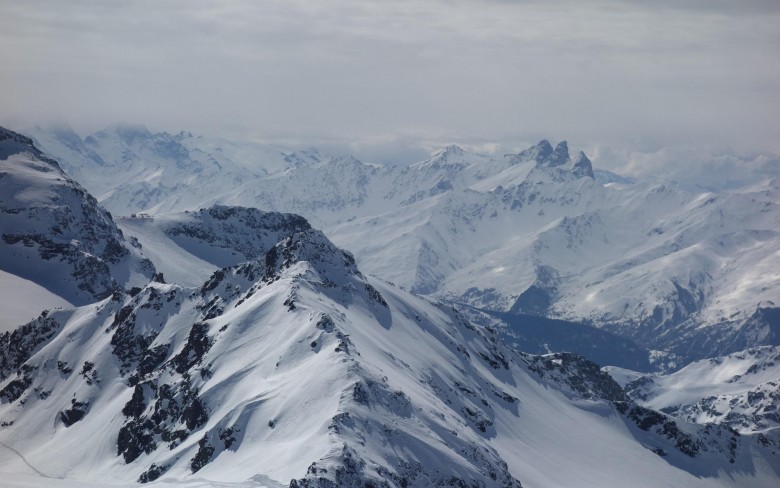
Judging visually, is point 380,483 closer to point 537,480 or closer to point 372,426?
point 372,426

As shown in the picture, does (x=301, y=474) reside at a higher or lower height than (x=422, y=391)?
higher

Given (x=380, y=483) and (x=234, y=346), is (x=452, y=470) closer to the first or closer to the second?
(x=380, y=483)

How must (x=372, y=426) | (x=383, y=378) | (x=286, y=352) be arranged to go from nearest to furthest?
1. (x=372, y=426)
2. (x=383, y=378)
3. (x=286, y=352)

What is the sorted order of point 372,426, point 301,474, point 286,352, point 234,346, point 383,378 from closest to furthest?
1. point 301,474
2. point 372,426
3. point 383,378
4. point 286,352
5. point 234,346

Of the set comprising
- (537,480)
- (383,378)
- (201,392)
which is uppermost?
(383,378)

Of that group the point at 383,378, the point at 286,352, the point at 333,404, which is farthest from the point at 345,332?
the point at 333,404

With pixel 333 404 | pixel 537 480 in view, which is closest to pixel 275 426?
pixel 333 404

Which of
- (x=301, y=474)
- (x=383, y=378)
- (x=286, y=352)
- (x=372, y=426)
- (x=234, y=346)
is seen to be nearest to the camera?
(x=301, y=474)

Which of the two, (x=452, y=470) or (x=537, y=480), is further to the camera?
(x=537, y=480)

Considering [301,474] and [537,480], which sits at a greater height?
[301,474]
